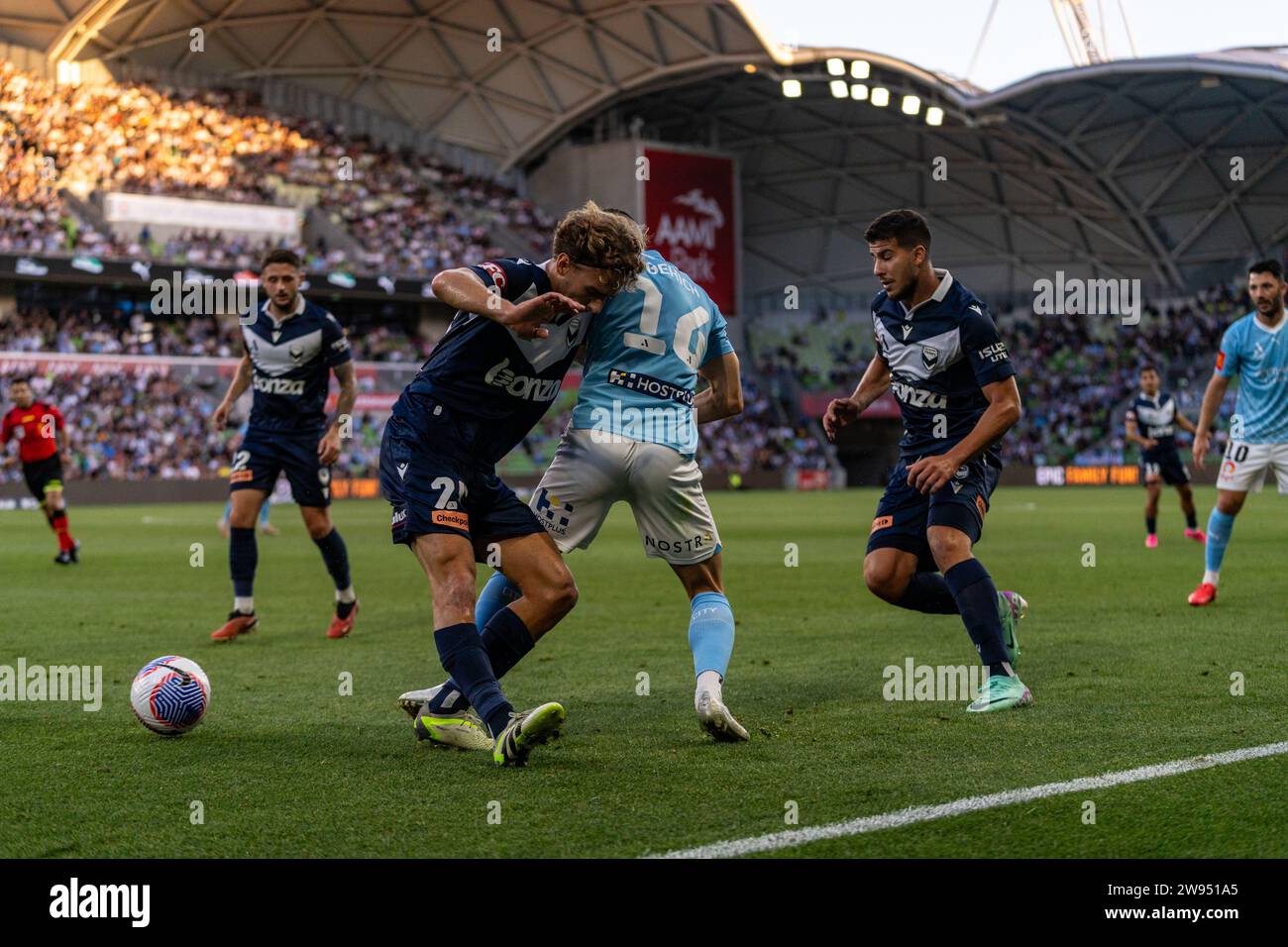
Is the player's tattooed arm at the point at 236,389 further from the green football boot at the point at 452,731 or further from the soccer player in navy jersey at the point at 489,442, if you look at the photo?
the green football boot at the point at 452,731

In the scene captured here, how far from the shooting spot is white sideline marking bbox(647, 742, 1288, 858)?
12.7 ft

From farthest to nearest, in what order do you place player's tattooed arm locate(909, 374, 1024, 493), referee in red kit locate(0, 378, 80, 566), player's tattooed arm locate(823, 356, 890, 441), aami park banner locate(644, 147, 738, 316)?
aami park banner locate(644, 147, 738, 316)
referee in red kit locate(0, 378, 80, 566)
player's tattooed arm locate(823, 356, 890, 441)
player's tattooed arm locate(909, 374, 1024, 493)

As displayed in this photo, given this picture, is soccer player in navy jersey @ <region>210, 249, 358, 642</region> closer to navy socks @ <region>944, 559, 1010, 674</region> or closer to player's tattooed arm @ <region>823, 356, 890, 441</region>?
player's tattooed arm @ <region>823, 356, 890, 441</region>

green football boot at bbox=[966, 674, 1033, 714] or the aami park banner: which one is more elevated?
the aami park banner

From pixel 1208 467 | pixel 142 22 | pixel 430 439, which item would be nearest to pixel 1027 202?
pixel 1208 467

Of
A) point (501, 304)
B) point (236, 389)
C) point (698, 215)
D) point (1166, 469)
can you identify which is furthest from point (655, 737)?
point (698, 215)

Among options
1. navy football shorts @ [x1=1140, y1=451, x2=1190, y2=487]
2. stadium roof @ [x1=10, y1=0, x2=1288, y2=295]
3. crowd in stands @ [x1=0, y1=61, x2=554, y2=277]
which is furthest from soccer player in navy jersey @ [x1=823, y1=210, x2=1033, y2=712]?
crowd in stands @ [x1=0, y1=61, x2=554, y2=277]

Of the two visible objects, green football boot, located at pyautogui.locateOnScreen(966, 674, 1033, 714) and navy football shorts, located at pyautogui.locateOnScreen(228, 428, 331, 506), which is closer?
green football boot, located at pyautogui.locateOnScreen(966, 674, 1033, 714)

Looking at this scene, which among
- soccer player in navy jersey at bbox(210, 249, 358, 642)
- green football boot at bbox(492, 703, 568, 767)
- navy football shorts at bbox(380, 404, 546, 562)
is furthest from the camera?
soccer player in navy jersey at bbox(210, 249, 358, 642)

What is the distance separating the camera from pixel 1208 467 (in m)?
47.8

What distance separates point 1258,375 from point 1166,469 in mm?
9033

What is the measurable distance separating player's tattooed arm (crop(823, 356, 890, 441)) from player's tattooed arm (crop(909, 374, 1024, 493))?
55cm
